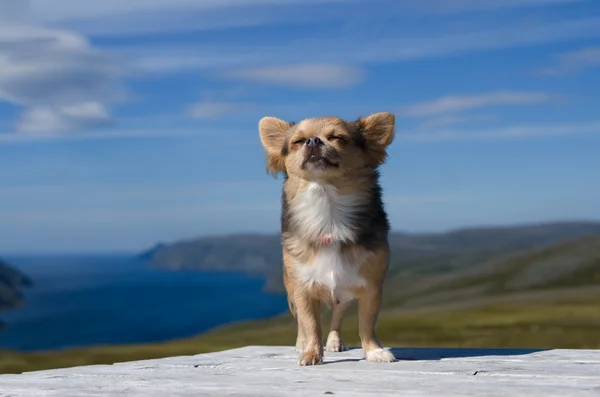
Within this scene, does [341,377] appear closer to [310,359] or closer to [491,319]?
[310,359]

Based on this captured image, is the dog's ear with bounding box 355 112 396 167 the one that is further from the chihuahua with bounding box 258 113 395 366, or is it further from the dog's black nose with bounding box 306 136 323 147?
the dog's black nose with bounding box 306 136 323 147

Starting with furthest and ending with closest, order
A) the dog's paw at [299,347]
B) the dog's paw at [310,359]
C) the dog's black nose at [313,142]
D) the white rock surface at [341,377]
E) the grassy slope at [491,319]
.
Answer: the grassy slope at [491,319]
the dog's paw at [299,347]
the dog's paw at [310,359]
the dog's black nose at [313,142]
the white rock surface at [341,377]

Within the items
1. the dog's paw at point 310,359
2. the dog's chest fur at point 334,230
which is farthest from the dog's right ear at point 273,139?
the dog's paw at point 310,359

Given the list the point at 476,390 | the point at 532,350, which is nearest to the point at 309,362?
the point at 476,390

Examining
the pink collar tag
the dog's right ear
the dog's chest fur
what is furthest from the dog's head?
the pink collar tag

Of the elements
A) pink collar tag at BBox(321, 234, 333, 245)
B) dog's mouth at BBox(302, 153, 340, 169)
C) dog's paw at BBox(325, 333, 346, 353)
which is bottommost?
dog's paw at BBox(325, 333, 346, 353)

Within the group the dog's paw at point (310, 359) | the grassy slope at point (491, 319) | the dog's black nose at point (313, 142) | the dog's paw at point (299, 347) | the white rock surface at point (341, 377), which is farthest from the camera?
the grassy slope at point (491, 319)

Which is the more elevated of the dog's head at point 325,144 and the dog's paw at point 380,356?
the dog's head at point 325,144

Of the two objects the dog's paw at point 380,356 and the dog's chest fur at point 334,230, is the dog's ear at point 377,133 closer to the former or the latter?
the dog's chest fur at point 334,230
